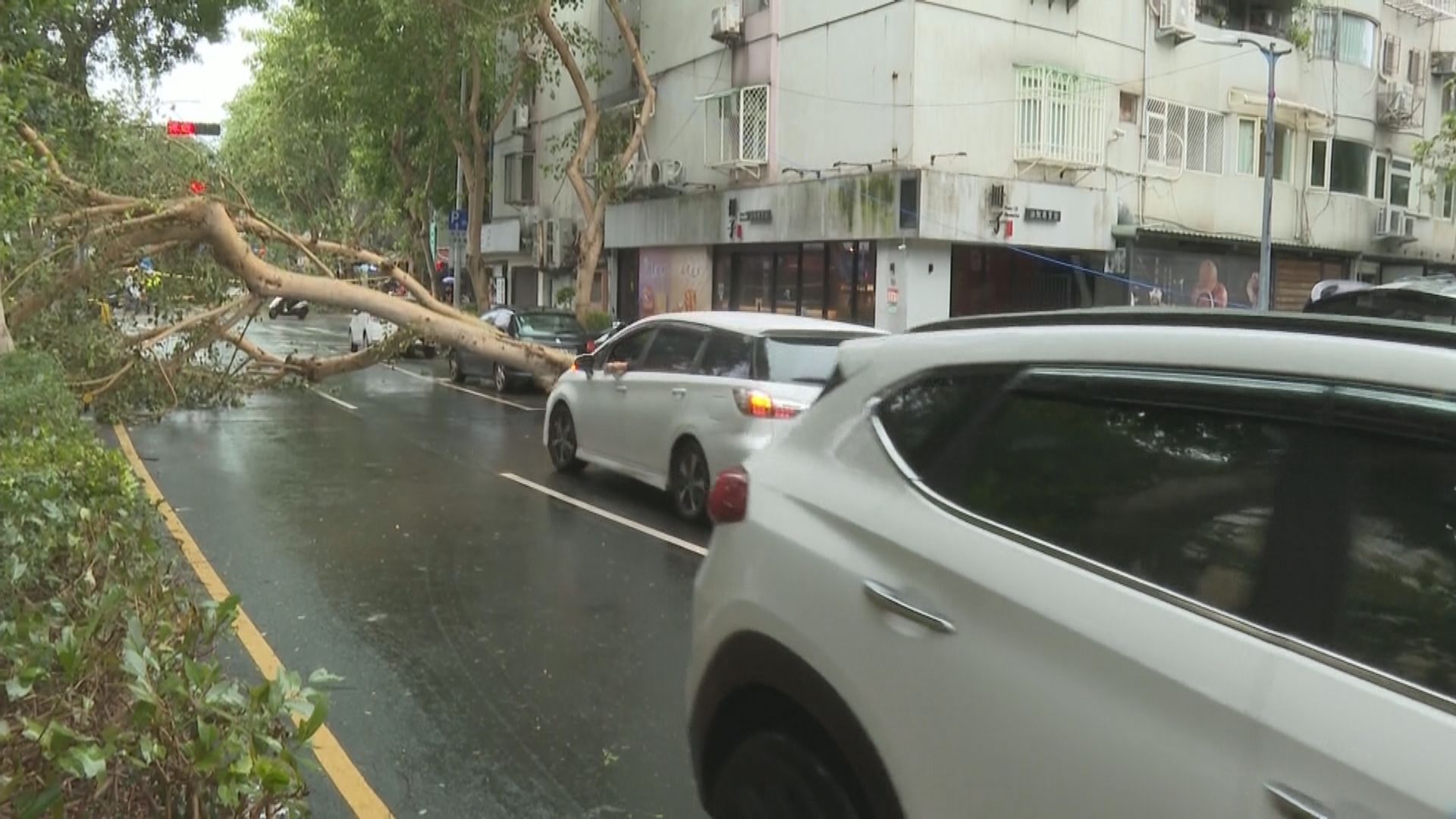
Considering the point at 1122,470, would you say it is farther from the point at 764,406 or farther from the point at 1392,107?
the point at 1392,107

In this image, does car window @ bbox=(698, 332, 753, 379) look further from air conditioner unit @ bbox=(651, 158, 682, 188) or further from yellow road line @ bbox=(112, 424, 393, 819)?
air conditioner unit @ bbox=(651, 158, 682, 188)

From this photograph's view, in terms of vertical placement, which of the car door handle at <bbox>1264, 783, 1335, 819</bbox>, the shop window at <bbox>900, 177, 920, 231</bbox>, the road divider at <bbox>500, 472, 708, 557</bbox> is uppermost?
the shop window at <bbox>900, 177, 920, 231</bbox>

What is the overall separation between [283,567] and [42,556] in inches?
140

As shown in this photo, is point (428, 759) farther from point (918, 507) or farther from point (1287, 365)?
point (1287, 365)

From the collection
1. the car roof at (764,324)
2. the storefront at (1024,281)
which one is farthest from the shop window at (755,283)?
the car roof at (764,324)

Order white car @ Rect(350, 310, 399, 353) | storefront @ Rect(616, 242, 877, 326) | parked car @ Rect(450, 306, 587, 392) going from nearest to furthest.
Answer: storefront @ Rect(616, 242, 877, 326) → parked car @ Rect(450, 306, 587, 392) → white car @ Rect(350, 310, 399, 353)

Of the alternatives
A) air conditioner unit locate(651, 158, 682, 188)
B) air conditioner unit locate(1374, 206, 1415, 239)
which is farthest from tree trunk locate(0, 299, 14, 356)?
air conditioner unit locate(1374, 206, 1415, 239)

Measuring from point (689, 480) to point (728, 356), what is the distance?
1.03m

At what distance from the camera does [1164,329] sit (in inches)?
93.4

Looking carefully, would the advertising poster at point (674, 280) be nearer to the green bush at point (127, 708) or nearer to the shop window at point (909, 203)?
the shop window at point (909, 203)

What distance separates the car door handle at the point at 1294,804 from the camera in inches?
69.6

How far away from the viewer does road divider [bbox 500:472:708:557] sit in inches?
340

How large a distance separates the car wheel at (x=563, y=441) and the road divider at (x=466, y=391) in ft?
18.7

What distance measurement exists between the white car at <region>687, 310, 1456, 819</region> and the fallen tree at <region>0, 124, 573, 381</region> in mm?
8795
